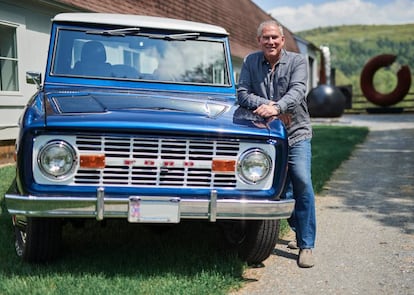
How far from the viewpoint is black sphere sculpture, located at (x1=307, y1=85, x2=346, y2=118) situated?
2097 centimetres

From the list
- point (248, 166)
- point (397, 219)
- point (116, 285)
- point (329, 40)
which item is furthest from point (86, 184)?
point (329, 40)

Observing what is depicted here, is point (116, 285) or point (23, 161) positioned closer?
point (23, 161)

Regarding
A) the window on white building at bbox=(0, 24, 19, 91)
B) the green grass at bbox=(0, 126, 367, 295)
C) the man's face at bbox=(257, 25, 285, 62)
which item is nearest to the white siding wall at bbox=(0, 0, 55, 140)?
the window on white building at bbox=(0, 24, 19, 91)

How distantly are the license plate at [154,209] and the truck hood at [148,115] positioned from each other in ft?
1.33

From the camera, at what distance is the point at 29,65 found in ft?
30.8

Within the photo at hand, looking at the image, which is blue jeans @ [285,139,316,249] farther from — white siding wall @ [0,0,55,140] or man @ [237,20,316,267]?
white siding wall @ [0,0,55,140]

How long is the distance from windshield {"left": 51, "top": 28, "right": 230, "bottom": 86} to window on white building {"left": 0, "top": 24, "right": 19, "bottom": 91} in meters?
5.46

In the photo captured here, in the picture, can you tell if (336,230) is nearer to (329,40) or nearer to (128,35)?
(128,35)

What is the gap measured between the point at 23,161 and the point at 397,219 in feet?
12.6

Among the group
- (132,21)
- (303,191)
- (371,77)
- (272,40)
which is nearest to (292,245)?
(303,191)

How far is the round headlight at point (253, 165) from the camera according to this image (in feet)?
10.4

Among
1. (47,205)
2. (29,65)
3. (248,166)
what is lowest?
(47,205)

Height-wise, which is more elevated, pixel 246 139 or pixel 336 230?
pixel 246 139

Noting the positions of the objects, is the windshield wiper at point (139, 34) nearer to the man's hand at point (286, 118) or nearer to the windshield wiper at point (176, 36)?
the windshield wiper at point (176, 36)
